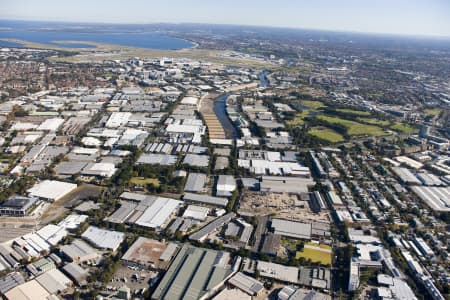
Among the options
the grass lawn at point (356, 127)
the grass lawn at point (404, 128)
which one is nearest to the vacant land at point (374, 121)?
the grass lawn at point (404, 128)

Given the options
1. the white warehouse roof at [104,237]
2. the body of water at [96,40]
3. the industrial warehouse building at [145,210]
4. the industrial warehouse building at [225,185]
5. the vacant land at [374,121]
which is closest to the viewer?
the white warehouse roof at [104,237]

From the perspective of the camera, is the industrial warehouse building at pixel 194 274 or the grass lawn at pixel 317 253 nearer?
the industrial warehouse building at pixel 194 274

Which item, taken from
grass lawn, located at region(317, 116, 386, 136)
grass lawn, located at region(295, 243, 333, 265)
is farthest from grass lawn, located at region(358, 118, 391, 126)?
grass lawn, located at region(295, 243, 333, 265)

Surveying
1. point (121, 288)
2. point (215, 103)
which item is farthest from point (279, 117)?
point (121, 288)

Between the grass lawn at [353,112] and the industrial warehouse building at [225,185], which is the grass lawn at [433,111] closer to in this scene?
the grass lawn at [353,112]

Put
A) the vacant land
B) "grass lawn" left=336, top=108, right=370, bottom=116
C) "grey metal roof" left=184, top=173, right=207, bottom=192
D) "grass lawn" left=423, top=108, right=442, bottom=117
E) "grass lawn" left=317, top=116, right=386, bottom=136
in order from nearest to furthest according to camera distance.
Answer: "grey metal roof" left=184, top=173, right=207, bottom=192 < "grass lawn" left=317, top=116, right=386, bottom=136 < the vacant land < "grass lawn" left=336, top=108, right=370, bottom=116 < "grass lawn" left=423, top=108, right=442, bottom=117

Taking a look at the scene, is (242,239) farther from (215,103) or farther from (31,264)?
(215,103)

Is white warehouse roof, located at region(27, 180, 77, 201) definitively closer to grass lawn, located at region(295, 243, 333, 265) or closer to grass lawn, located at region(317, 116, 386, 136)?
grass lawn, located at region(295, 243, 333, 265)
